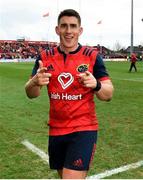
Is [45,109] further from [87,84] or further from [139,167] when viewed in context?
[87,84]

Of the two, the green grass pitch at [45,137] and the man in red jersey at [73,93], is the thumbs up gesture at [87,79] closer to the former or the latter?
the man in red jersey at [73,93]

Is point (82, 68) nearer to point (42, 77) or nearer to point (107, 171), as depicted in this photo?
point (42, 77)

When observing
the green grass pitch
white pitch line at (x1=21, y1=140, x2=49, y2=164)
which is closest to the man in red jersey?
the green grass pitch

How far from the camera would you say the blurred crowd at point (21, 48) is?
94.7 metres

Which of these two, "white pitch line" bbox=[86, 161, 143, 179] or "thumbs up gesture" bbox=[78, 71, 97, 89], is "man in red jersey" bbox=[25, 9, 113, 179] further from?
"white pitch line" bbox=[86, 161, 143, 179]

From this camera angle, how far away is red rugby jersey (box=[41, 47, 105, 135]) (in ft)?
15.4

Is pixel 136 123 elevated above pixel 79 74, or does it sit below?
below

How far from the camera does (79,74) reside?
4.48 metres

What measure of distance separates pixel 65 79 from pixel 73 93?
0.17m

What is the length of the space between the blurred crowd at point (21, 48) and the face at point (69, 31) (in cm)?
8762

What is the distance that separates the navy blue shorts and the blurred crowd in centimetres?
8762

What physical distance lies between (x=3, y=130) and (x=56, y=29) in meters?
6.17

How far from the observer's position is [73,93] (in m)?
4.67

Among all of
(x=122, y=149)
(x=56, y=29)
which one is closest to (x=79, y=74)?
(x=56, y=29)
